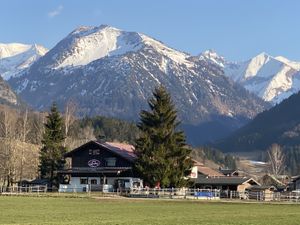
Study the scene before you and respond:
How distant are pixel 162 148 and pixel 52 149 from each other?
65.8 ft

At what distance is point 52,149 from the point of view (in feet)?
311

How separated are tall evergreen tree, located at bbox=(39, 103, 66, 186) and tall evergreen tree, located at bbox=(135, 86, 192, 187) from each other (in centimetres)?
1560

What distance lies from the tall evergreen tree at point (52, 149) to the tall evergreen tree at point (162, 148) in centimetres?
1560

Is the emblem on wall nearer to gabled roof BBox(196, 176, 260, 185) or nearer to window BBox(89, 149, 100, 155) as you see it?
window BBox(89, 149, 100, 155)

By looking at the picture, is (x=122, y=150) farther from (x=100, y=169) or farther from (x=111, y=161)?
(x=100, y=169)

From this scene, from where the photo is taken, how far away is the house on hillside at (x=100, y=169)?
9350cm

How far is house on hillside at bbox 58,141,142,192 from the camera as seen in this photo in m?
93.5

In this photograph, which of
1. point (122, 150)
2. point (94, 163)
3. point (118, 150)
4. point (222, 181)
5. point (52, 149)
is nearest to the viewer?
point (52, 149)

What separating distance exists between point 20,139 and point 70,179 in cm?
1574

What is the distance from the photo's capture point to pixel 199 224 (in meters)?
34.5

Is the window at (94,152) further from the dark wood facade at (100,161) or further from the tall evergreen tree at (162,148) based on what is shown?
the tall evergreen tree at (162,148)

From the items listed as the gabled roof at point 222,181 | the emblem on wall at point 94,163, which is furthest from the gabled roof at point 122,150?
the gabled roof at point 222,181

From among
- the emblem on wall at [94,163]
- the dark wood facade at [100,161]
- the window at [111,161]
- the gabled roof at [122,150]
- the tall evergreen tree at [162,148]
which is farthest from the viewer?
the emblem on wall at [94,163]

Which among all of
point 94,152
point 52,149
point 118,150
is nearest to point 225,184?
point 118,150
